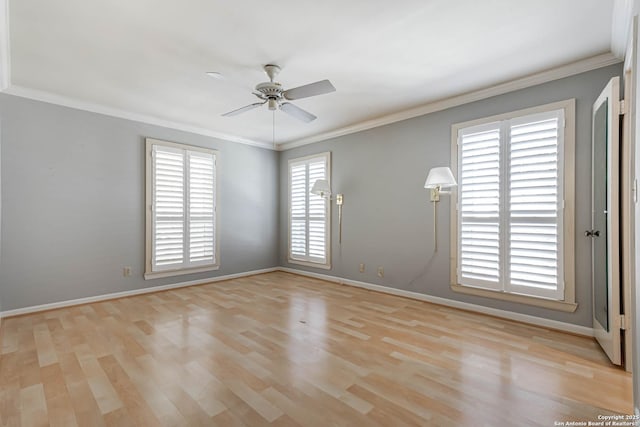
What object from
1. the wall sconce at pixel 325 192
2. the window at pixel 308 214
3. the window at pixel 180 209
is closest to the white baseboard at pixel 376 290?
the window at pixel 180 209

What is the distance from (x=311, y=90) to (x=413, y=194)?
230 cm

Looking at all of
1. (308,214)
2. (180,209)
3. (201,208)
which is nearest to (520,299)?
(308,214)

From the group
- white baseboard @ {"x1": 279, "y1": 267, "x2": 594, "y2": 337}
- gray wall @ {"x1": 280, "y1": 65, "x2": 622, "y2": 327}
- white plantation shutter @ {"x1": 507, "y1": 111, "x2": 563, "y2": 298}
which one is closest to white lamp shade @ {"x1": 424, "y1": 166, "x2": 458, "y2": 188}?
gray wall @ {"x1": 280, "y1": 65, "x2": 622, "y2": 327}

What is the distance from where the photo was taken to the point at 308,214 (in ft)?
19.6

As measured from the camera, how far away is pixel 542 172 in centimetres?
324

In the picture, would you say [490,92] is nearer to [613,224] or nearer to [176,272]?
[613,224]

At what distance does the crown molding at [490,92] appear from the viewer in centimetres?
299

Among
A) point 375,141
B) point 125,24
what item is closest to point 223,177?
point 375,141

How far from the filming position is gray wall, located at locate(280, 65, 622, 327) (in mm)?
3068

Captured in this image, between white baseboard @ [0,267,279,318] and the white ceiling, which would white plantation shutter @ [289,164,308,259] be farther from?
the white ceiling

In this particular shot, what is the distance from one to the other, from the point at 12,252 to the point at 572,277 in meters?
6.28

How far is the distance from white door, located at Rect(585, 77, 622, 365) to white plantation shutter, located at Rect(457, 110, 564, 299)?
27 cm

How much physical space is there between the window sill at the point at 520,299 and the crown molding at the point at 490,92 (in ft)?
7.74

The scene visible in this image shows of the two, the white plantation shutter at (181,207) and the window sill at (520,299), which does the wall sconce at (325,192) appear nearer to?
the white plantation shutter at (181,207)
